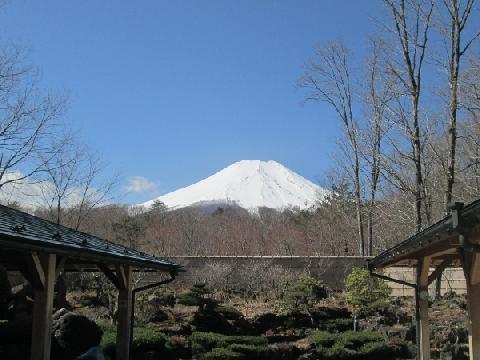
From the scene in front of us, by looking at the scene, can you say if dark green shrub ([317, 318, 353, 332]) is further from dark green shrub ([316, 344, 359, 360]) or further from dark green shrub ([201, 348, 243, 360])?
dark green shrub ([201, 348, 243, 360])

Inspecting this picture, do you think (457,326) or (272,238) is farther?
(272,238)

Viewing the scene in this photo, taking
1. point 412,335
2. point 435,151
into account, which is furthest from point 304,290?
point 435,151

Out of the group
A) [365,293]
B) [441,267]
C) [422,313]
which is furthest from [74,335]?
[365,293]

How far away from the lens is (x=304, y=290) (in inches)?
681

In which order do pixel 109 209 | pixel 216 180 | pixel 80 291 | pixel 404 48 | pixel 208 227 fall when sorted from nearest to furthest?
pixel 404 48 < pixel 80 291 < pixel 208 227 < pixel 109 209 < pixel 216 180

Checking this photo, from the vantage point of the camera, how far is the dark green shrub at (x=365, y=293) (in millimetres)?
15984

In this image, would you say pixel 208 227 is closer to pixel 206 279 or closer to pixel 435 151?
pixel 206 279

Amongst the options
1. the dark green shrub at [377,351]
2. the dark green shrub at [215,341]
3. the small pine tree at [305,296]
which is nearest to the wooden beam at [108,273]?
the dark green shrub at [215,341]

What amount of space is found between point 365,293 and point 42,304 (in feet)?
38.2

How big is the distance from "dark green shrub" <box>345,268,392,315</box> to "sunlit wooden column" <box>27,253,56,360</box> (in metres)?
11.4

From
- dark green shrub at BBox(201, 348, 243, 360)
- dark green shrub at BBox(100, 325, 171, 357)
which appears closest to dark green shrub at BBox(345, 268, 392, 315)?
dark green shrub at BBox(201, 348, 243, 360)

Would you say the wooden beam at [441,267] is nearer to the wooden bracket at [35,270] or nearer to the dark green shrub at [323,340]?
the dark green shrub at [323,340]

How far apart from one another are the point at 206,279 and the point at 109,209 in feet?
48.5

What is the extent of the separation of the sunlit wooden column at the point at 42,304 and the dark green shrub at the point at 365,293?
448 inches
